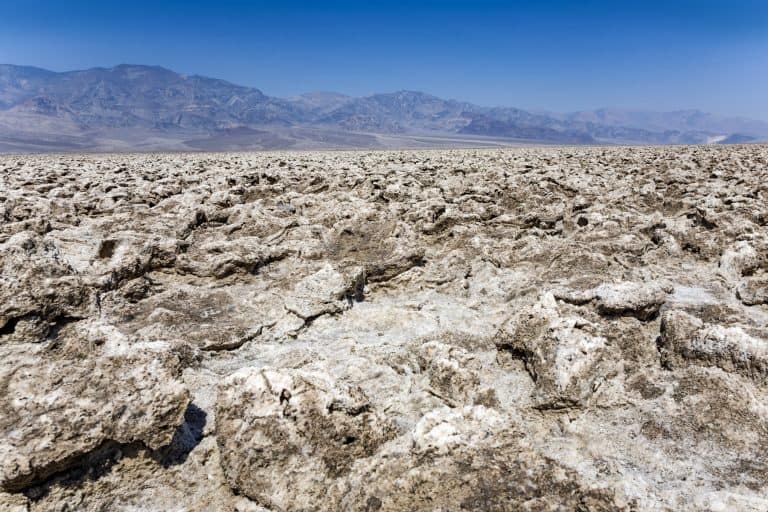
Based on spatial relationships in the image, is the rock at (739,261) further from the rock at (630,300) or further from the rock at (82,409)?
the rock at (82,409)

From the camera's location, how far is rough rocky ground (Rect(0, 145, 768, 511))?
5.56ft

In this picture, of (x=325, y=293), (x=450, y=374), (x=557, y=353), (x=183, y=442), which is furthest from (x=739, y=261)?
(x=183, y=442)

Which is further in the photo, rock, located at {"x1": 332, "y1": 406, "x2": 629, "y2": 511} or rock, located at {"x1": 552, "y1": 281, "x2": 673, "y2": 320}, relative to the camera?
rock, located at {"x1": 552, "y1": 281, "x2": 673, "y2": 320}

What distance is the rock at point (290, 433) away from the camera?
175cm

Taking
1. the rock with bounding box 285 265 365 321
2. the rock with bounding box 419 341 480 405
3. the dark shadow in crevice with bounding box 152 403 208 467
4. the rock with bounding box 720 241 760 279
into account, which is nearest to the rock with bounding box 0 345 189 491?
the dark shadow in crevice with bounding box 152 403 208 467

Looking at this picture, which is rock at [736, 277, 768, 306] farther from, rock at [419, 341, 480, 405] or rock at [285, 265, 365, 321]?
rock at [285, 265, 365, 321]

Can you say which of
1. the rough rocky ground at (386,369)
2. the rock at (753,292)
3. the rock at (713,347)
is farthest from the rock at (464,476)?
the rock at (753,292)

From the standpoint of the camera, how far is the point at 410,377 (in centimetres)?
266

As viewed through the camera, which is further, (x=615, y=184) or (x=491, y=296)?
(x=615, y=184)

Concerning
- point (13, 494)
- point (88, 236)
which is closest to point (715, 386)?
point (13, 494)

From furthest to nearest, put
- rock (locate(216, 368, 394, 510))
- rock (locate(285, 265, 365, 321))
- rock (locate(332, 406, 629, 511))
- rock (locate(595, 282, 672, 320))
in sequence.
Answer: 1. rock (locate(285, 265, 365, 321))
2. rock (locate(595, 282, 672, 320))
3. rock (locate(216, 368, 394, 510))
4. rock (locate(332, 406, 629, 511))

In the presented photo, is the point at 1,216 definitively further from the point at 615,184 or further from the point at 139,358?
the point at 615,184

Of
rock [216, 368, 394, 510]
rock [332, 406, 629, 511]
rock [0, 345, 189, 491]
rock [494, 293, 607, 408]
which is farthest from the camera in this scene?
rock [494, 293, 607, 408]

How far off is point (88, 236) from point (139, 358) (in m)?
4.12
